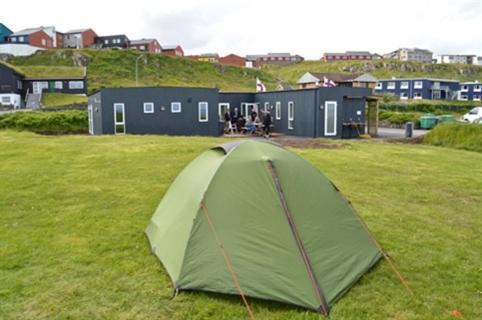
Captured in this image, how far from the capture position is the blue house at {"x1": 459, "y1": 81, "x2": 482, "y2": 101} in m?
76.8

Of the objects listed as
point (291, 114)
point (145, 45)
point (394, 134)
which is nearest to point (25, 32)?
point (145, 45)

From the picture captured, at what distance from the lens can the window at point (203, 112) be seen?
2556cm

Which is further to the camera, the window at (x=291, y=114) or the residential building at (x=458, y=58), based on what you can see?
the residential building at (x=458, y=58)

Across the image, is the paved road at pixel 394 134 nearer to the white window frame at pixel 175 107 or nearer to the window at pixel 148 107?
the white window frame at pixel 175 107

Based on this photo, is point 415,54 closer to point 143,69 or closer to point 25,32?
point 143,69

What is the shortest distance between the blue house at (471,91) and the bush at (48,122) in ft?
234

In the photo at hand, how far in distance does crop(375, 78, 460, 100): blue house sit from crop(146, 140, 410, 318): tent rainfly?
239 ft

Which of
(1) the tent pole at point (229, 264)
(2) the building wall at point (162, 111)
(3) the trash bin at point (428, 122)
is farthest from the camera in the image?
(3) the trash bin at point (428, 122)

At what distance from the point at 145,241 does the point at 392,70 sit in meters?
99.1

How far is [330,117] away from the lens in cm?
2353

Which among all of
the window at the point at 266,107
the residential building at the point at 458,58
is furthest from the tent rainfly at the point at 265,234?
the residential building at the point at 458,58

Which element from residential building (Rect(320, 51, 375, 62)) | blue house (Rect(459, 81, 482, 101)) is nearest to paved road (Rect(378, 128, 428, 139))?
blue house (Rect(459, 81, 482, 101))

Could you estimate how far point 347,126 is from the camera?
79.7 feet

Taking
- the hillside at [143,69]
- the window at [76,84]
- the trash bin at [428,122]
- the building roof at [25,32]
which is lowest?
the trash bin at [428,122]
